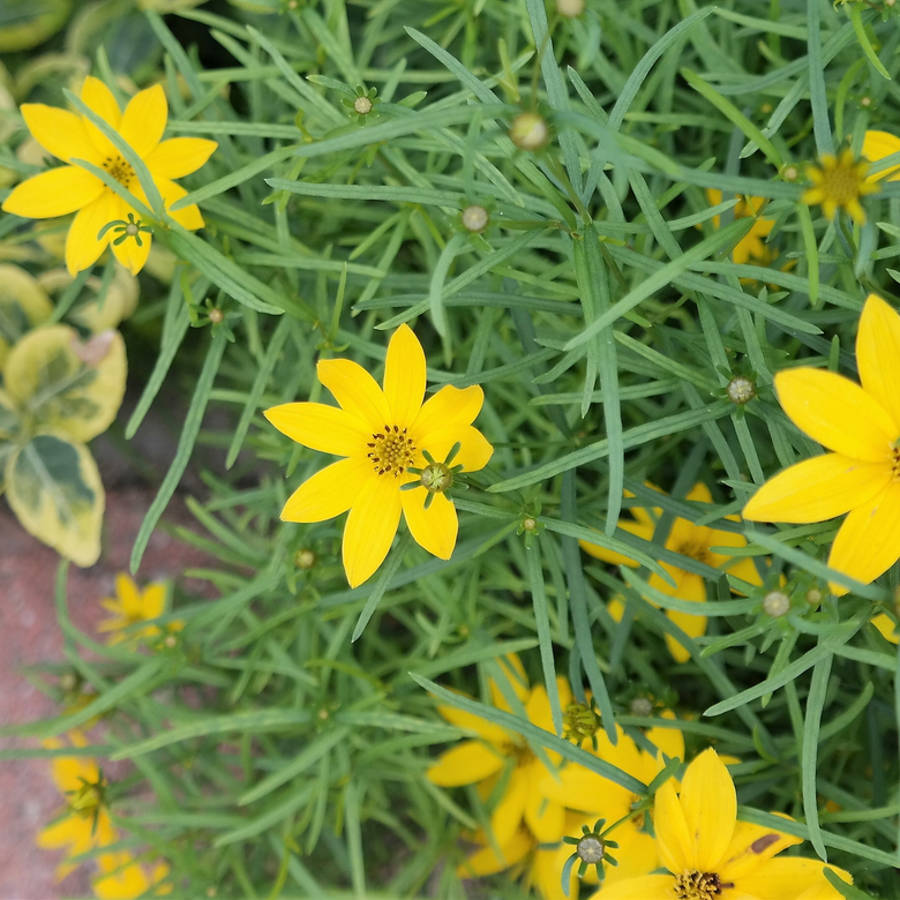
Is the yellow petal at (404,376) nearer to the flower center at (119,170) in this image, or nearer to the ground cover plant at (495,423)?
the ground cover plant at (495,423)

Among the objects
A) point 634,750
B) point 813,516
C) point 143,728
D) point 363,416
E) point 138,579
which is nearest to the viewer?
point 813,516

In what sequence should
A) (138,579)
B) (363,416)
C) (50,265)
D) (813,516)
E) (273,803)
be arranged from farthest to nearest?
(138,579), (50,265), (273,803), (363,416), (813,516)

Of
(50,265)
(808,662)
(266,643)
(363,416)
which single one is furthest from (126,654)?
(808,662)

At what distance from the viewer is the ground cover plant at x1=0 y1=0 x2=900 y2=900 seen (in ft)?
2.55

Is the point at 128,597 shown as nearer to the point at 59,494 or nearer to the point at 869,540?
the point at 59,494

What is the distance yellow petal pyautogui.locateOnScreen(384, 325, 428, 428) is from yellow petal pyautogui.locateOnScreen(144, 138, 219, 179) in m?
0.35

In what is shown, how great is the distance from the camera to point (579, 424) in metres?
1.08

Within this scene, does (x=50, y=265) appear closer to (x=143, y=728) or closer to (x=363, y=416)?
(x=143, y=728)

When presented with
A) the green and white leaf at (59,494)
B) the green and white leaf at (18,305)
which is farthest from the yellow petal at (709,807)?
the green and white leaf at (18,305)

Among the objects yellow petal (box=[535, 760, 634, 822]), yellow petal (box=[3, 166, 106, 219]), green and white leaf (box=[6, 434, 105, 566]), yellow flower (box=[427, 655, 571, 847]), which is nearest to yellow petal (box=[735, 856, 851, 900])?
yellow petal (box=[535, 760, 634, 822])

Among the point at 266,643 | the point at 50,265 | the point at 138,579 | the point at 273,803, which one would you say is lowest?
the point at 138,579

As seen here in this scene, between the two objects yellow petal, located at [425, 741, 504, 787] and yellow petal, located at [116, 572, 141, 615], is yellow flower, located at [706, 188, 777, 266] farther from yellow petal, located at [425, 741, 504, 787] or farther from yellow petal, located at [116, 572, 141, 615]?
yellow petal, located at [116, 572, 141, 615]

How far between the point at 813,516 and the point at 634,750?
406mm

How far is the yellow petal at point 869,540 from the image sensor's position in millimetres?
722
